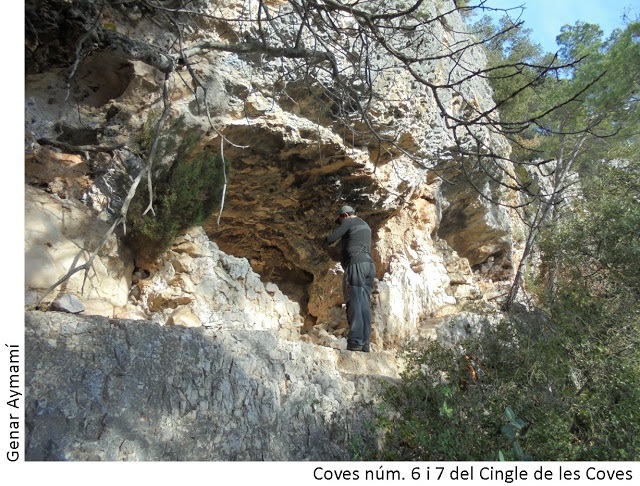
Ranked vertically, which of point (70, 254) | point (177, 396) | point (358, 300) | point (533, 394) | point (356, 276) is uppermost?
point (70, 254)

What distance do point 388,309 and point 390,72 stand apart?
340cm

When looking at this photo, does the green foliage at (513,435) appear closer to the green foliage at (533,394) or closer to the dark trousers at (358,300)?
the green foliage at (533,394)

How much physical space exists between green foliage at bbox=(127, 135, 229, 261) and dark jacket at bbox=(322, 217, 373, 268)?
151 centimetres

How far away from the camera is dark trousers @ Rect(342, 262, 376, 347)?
19.2 ft

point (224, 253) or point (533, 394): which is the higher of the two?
point (224, 253)

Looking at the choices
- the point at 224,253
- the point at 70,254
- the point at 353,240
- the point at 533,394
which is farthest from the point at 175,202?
the point at 533,394

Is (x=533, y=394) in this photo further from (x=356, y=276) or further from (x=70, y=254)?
(x=70, y=254)

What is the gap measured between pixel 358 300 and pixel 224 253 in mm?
1873

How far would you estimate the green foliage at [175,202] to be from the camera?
17.3 ft

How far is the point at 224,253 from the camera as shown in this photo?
6.62 meters

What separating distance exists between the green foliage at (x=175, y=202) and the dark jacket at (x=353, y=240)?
151cm

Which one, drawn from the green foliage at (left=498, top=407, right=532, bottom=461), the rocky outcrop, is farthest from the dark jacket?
the green foliage at (left=498, top=407, right=532, bottom=461)

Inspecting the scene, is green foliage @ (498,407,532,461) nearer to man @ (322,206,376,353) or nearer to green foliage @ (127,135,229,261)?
man @ (322,206,376,353)

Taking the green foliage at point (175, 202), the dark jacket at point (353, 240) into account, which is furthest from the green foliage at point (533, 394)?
the green foliage at point (175, 202)
